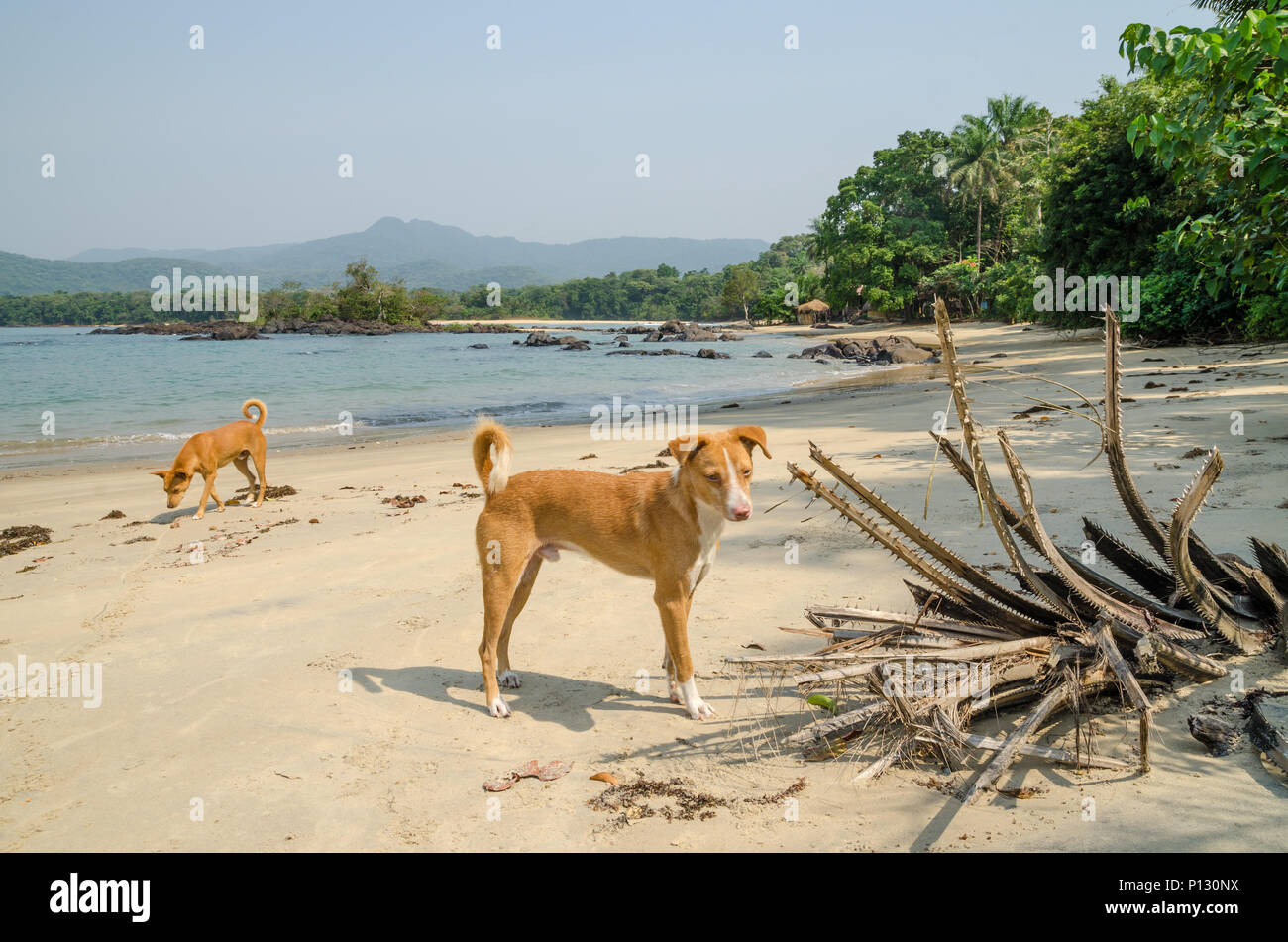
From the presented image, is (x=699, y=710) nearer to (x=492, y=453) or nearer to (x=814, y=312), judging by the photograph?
(x=492, y=453)

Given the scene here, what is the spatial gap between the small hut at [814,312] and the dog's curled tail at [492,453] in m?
87.4

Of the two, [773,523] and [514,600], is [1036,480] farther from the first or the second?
[514,600]

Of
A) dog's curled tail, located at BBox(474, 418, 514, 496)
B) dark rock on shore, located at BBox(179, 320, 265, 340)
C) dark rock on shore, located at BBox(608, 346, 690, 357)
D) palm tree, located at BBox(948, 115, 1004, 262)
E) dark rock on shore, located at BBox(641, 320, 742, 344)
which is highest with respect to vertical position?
palm tree, located at BBox(948, 115, 1004, 262)

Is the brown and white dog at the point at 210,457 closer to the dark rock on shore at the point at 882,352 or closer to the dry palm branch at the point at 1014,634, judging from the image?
the dry palm branch at the point at 1014,634

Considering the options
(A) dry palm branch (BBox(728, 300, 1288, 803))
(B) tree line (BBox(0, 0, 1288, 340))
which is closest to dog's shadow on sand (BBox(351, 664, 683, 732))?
(A) dry palm branch (BBox(728, 300, 1288, 803))

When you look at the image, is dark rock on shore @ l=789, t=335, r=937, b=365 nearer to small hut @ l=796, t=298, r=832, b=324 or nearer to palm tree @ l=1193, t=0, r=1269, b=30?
palm tree @ l=1193, t=0, r=1269, b=30

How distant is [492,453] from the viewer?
509cm

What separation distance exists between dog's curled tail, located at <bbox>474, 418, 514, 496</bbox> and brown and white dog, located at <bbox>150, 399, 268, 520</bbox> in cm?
724

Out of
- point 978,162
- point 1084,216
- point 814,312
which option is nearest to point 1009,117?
point 978,162

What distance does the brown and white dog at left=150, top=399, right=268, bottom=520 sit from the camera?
1070 cm

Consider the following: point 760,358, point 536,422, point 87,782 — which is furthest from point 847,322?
point 87,782

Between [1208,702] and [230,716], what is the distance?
5510 mm

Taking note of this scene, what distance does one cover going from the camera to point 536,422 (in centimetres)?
2344

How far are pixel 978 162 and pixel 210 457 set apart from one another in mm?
69592
